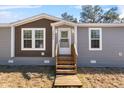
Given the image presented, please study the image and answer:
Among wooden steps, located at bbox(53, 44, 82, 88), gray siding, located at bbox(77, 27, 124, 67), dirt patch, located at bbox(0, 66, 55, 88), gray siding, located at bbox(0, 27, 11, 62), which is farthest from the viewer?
gray siding, located at bbox(0, 27, 11, 62)

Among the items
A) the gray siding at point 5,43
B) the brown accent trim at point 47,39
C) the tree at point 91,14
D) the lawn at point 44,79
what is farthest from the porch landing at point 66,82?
the tree at point 91,14

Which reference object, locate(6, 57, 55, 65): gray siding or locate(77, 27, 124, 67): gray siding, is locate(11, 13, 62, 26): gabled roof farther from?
locate(6, 57, 55, 65): gray siding

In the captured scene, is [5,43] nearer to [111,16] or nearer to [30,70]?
[30,70]

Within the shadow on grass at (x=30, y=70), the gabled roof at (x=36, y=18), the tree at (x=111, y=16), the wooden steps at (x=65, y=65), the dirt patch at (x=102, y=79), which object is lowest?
the dirt patch at (x=102, y=79)

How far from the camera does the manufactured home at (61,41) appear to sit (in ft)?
44.2

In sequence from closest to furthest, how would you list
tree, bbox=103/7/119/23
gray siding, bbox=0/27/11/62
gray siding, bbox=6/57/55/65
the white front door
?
1. gray siding, bbox=6/57/55/65
2. the white front door
3. gray siding, bbox=0/27/11/62
4. tree, bbox=103/7/119/23

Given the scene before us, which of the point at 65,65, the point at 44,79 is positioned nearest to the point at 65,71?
the point at 65,65

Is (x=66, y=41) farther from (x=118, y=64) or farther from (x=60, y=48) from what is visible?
(x=118, y=64)

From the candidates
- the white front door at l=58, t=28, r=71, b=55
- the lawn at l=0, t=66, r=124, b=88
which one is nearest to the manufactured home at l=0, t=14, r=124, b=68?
the white front door at l=58, t=28, r=71, b=55

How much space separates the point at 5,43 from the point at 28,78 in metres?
4.80

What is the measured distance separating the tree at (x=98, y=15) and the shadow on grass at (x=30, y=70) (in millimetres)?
25589

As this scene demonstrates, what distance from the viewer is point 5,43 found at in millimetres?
13953

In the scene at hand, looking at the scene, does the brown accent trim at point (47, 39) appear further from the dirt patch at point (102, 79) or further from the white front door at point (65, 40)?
the dirt patch at point (102, 79)

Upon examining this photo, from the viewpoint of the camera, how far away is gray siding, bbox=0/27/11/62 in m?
13.9
